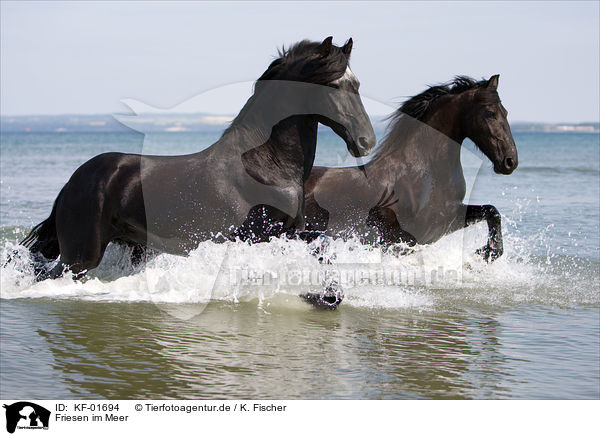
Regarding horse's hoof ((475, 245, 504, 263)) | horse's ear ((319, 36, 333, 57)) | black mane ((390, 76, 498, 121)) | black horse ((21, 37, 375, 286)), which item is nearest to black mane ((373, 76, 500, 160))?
black mane ((390, 76, 498, 121))

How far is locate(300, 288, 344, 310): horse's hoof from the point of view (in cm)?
559

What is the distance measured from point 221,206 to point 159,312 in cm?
100

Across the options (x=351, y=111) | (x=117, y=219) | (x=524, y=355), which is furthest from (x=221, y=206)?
(x=524, y=355)

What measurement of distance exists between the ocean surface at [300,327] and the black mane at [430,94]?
563mm

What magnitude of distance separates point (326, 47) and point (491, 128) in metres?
2.16

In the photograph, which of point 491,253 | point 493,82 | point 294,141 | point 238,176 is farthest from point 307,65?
point 491,253

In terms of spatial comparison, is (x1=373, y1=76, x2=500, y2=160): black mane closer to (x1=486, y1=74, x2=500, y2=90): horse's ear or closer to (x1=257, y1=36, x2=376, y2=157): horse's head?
(x1=486, y1=74, x2=500, y2=90): horse's ear

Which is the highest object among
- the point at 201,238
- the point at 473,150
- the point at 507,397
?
the point at 473,150

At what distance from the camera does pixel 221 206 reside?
214 inches

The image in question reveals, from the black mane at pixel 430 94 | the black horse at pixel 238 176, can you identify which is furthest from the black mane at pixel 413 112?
the black horse at pixel 238 176

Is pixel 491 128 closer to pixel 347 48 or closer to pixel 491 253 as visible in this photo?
pixel 491 253

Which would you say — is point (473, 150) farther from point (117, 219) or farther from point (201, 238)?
point (117, 219)

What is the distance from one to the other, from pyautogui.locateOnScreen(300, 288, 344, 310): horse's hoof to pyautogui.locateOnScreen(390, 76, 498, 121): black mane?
2.17 m
